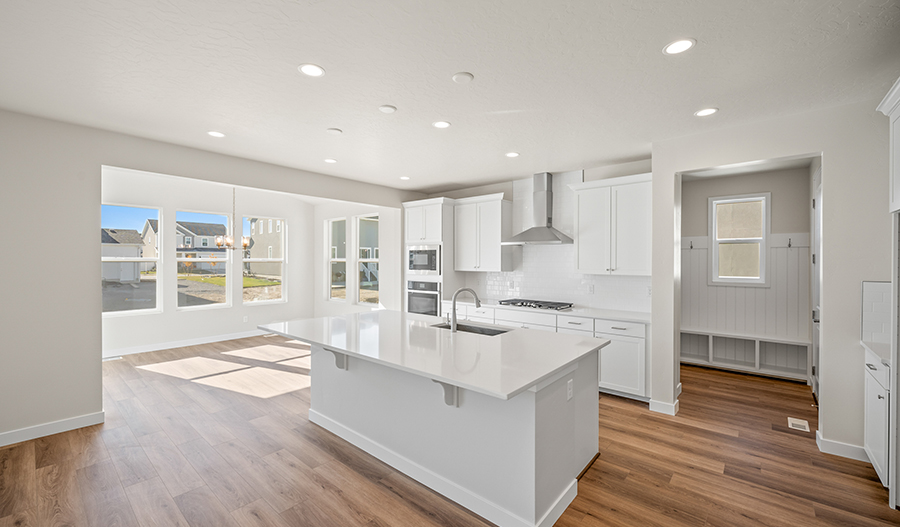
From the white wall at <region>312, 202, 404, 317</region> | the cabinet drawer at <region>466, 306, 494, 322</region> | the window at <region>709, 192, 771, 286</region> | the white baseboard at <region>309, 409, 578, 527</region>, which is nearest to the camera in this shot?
the white baseboard at <region>309, 409, 578, 527</region>

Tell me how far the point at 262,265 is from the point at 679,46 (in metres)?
7.39

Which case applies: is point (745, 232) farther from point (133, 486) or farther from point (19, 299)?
point (19, 299)

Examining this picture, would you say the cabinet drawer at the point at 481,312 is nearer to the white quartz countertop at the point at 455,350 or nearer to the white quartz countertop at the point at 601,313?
the white quartz countertop at the point at 601,313

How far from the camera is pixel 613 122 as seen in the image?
312 cm

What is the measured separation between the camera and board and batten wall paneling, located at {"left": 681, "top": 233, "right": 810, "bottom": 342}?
14.7ft

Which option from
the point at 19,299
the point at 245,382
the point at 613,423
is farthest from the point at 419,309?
the point at 19,299

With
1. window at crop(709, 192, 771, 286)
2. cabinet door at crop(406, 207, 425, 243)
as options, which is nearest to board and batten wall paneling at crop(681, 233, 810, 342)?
window at crop(709, 192, 771, 286)

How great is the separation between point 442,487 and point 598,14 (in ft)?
8.77

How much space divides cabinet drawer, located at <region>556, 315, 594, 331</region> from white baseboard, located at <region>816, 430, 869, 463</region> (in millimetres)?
1883

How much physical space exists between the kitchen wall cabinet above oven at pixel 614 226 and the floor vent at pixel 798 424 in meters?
1.69

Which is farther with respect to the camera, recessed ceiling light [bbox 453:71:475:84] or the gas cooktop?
the gas cooktop

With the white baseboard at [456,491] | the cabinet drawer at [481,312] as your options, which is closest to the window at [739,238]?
the cabinet drawer at [481,312]

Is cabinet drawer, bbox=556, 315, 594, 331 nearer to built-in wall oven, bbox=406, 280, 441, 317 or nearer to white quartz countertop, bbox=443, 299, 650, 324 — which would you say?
white quartz countertop, bbox=443, 299, 650, 324

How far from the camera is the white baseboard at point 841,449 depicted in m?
2.69
